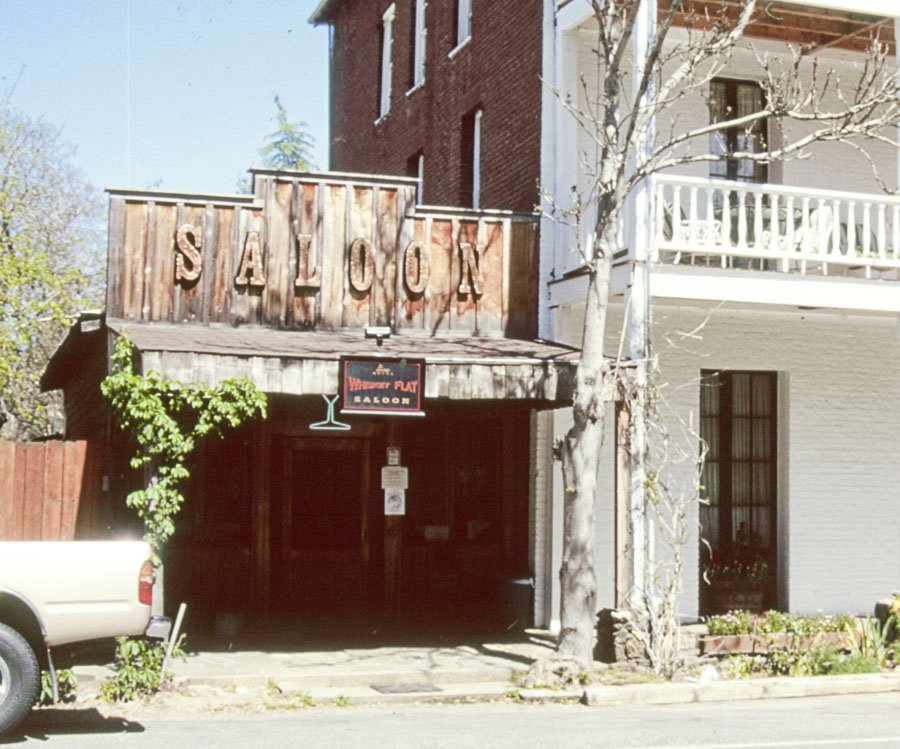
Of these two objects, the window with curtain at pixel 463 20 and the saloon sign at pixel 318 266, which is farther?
the window with curtain at pixel 463 20

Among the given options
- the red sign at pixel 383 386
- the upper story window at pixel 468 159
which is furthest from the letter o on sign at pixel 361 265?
the upper story window at pixel 468 159

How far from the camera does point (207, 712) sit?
994 cm

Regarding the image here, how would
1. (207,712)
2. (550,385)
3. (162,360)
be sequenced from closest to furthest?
(207,712)
(162,360)
(550,385)

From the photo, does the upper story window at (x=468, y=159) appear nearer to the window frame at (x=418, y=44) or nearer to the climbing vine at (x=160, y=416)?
the window frame at (x=418, y=44)

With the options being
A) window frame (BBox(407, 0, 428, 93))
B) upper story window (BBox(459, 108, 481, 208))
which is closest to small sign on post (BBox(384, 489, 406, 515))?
upper story window (BBox(459, 108, 481, 208))

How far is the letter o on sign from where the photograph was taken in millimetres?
14578

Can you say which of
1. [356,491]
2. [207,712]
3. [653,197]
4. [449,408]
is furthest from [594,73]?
[207,712]

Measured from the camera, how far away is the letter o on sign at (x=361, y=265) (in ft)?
47.8

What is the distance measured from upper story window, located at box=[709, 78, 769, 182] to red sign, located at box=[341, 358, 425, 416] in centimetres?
614

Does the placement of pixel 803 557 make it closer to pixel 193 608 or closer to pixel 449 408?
pixel 449 408

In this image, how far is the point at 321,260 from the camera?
47.5ft

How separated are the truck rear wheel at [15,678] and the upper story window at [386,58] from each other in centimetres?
1531

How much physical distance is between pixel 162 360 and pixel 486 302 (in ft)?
16.6

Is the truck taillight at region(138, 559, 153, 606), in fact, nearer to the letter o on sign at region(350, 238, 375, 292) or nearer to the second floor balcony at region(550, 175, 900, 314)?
the letter o on sign at region(350, 238, 375, 292)
